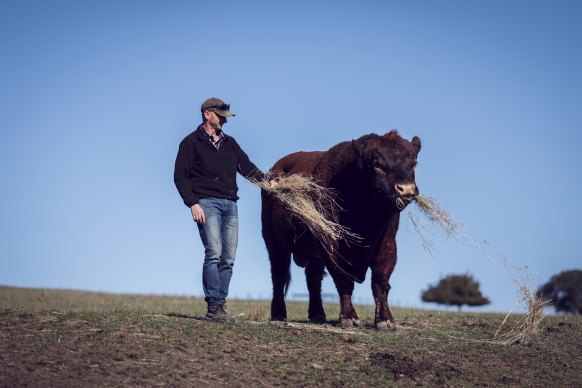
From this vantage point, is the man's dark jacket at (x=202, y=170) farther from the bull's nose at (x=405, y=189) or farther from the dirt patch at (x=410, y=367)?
the dirt patch at (x=410, y=367)

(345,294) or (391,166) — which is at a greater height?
(391,166)

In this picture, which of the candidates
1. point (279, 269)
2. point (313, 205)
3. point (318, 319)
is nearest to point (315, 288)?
point (318, 319)

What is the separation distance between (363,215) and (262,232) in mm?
3086

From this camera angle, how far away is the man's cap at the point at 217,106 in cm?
1127

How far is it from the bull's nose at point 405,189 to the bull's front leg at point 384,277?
102 centimetres

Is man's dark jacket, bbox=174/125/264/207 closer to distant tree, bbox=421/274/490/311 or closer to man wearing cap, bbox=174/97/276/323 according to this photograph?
man wearing cap, bbox=174/97/276/323

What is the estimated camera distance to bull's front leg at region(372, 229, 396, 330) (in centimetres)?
1208

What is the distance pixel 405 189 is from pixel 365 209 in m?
0.90

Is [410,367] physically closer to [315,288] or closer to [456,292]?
[315,288]

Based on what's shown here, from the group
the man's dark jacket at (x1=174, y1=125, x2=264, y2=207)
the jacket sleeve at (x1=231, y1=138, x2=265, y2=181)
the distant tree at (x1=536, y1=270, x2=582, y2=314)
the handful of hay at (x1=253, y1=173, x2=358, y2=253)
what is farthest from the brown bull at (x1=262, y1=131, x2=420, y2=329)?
the distant tree at (x1=536, y1=270, x2=582, y2=314)

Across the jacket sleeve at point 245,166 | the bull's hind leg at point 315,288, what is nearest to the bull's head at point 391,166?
the jacket sleeve at point 245,166

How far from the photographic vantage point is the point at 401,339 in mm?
11297

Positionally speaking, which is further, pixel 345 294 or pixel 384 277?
pixel 384 277

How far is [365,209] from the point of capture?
12297 millimetres
